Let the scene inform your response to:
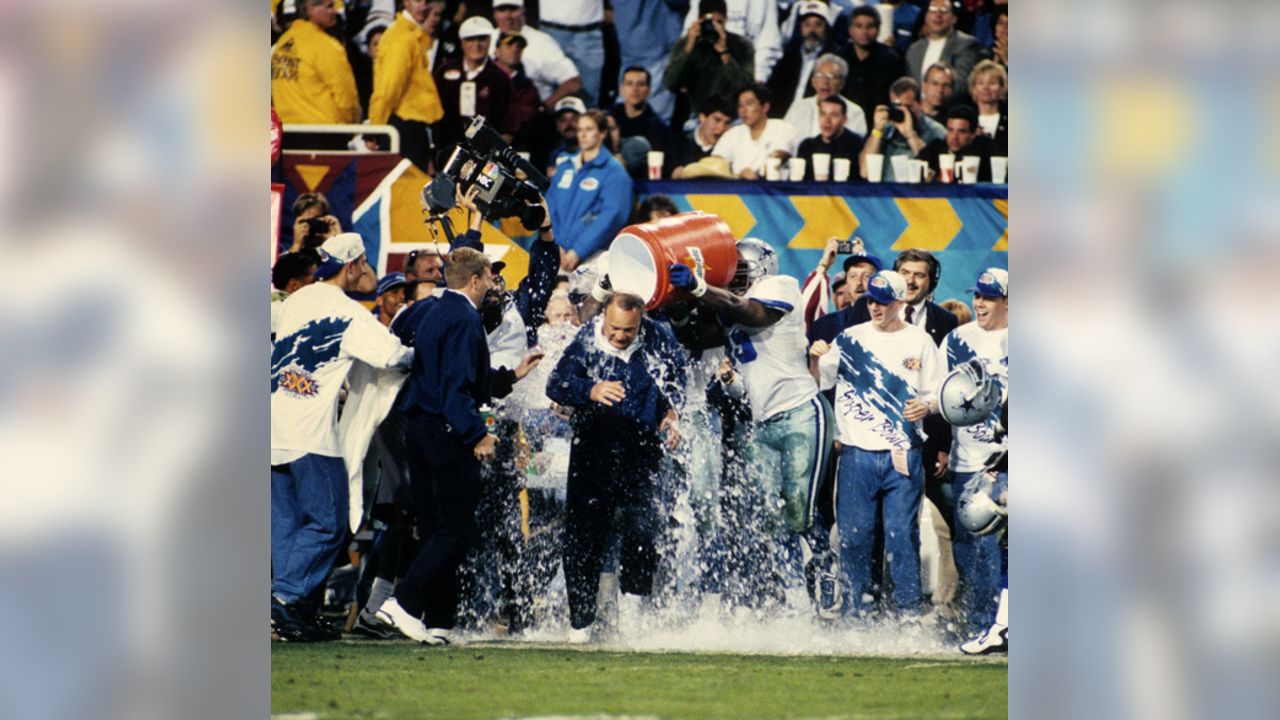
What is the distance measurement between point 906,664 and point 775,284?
118 cm

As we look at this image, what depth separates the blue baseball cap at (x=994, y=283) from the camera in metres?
3.90

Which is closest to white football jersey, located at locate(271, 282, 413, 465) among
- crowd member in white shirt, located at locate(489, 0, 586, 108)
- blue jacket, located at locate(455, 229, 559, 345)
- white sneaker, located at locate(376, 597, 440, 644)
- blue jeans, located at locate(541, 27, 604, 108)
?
blue jacket, located at locate(455, 229, 559, 345)

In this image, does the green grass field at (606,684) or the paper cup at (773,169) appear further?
the paper cup at (773,169)

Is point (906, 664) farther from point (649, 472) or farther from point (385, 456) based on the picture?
point (385, 456)

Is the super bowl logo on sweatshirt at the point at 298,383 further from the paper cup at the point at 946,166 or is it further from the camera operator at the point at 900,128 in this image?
the paper cup at the point at 946,166

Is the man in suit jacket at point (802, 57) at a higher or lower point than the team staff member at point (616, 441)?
higher

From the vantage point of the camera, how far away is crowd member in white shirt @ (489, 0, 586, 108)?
3.87 metres

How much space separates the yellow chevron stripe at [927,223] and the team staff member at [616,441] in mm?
797

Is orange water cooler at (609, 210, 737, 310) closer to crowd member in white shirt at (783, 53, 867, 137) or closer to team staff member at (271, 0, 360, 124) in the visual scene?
crowd member in white shirt at (783, 53, 867, 137)

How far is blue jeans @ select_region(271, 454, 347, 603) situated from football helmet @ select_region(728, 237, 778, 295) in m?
1.30

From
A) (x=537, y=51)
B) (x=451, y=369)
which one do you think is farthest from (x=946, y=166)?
(x=451, y=369)

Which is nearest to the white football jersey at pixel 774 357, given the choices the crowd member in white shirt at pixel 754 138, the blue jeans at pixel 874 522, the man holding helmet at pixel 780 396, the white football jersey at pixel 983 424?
the man holding helmet at pixel 780 396
